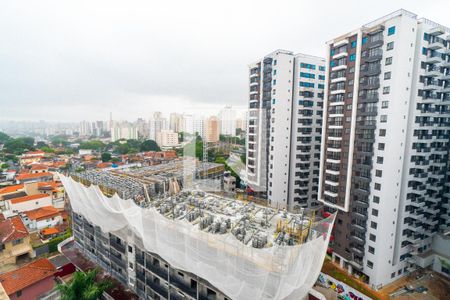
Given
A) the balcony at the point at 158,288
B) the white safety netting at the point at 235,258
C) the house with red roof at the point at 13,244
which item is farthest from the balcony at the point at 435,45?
the house with red roof at the point at 13,244

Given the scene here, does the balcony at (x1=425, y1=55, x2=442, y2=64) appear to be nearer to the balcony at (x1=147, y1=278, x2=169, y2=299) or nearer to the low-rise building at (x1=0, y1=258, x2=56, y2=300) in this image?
the balcony at (x1=147, y1=278, x2=169, y2=299)

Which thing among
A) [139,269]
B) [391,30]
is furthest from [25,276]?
[391,30]

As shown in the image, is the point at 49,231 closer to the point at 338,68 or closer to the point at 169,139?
the point at 338,68

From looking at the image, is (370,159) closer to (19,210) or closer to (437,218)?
(437,218)

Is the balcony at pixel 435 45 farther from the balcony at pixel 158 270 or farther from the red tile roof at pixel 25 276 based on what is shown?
the red tile roof at pixel 25 276

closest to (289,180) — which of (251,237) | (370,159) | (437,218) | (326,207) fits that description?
(326,207)

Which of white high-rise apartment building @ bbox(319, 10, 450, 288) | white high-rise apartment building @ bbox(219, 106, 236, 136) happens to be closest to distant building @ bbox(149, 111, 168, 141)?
white high-rise apartment building @ bbox(219, 106, 236, 136)
